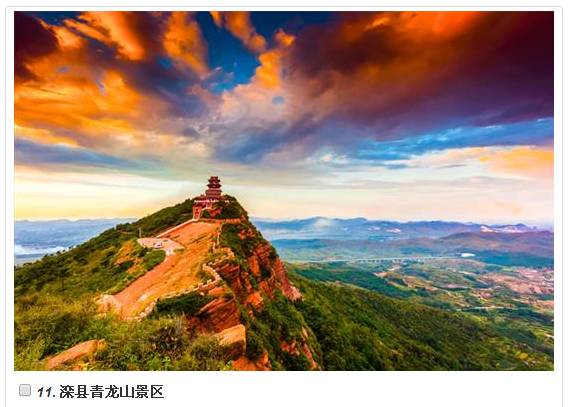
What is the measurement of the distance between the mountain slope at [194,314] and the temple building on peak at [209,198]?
1.16ft

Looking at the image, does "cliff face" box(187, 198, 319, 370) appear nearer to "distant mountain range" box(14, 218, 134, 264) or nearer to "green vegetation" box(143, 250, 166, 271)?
"green vegetation" box(143, 250, 166, 271)

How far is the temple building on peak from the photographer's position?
13895mm

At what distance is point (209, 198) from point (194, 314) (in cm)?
913

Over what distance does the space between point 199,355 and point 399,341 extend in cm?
1393

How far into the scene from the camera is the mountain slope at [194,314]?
4.80m

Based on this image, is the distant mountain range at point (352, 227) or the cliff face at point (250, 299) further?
the distant mountain range at point (352, 227)

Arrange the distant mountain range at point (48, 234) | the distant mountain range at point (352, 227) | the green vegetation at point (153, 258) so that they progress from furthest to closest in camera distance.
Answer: the distant mountain range at point (352, 227) → the green vegetation at point (153, 258) → the distant mountain range at point (48, 234)

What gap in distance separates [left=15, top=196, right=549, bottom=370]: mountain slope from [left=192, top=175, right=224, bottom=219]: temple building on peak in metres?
0.35

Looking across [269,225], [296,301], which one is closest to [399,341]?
[296,301]

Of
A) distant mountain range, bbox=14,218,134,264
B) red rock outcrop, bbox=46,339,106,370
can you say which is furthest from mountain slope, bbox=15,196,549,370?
distant mountain range, bbox=14,218,134,264

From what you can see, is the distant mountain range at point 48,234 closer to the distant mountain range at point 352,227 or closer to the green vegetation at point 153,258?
the green vegetation at point 153,258
